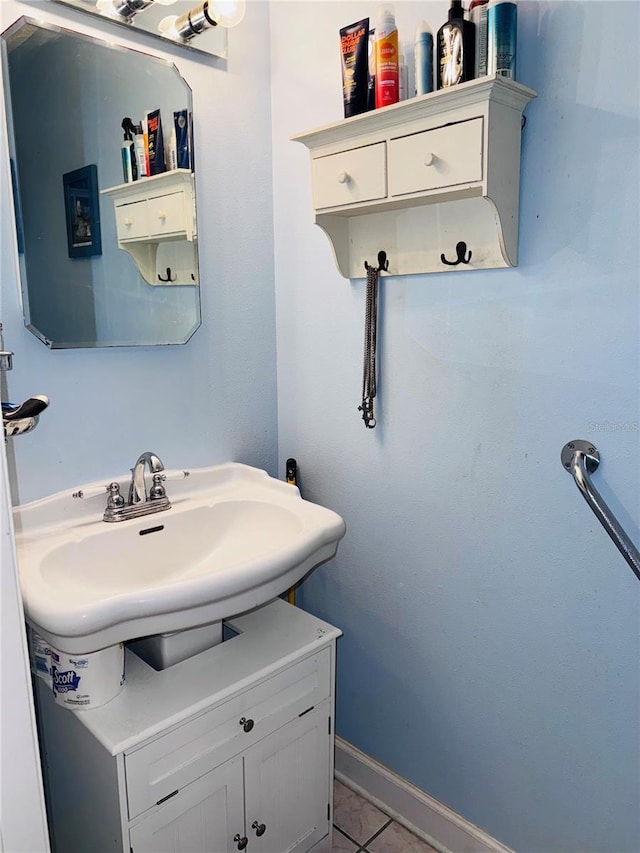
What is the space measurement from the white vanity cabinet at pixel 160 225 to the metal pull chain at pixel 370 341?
437mm

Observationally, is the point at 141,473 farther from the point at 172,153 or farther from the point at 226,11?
the point at 226,11

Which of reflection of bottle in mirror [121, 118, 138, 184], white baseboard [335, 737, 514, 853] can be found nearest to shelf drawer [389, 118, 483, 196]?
reflection of bottle in mirror [121, 118, 138, 184]

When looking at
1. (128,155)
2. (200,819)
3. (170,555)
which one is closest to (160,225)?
(128,155)

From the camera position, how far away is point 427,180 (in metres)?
1.24

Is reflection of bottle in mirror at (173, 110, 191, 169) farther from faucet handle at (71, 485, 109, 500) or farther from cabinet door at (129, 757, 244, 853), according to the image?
cabinet door at (129, 757, 244, 853)

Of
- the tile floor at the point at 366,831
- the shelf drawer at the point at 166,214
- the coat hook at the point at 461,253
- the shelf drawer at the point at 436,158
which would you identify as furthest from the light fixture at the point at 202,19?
the tile floor at the point at 366,831

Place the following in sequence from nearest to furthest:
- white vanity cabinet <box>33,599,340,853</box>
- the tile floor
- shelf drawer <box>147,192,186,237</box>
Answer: white vanity cabinet <box>33,599,340,853</box> → shelf drawer <box>147,192,186,237</box> → the tile floor

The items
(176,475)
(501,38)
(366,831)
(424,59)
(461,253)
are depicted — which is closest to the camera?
(501,38)

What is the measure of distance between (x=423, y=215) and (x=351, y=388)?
467 mm

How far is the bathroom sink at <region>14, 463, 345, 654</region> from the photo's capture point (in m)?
1.08

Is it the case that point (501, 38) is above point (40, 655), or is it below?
above

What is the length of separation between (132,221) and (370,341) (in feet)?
2.03

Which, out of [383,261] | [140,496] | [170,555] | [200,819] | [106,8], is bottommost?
[200,819]

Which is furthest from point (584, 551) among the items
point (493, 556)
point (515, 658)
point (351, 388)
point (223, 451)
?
point (223, 451)
